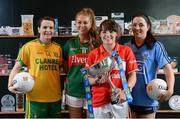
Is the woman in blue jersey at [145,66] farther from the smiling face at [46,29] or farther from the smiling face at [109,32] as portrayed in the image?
the smiling face at [46,29]

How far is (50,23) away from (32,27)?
1706 mm

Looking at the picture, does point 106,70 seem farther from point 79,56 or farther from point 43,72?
point 43,72


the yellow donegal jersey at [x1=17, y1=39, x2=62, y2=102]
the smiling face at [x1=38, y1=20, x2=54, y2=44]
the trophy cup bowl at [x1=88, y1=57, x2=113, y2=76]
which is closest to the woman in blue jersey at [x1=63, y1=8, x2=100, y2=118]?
the yellow donegal jersey at [x1=17, y1=39, x2=62, y2=102]

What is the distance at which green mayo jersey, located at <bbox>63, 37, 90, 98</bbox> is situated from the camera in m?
2.74

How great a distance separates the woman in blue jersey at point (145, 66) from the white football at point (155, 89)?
84 mm

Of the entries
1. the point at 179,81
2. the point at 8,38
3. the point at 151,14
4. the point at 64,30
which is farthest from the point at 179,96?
the point at 8,38

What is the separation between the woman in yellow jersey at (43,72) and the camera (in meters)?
2.74

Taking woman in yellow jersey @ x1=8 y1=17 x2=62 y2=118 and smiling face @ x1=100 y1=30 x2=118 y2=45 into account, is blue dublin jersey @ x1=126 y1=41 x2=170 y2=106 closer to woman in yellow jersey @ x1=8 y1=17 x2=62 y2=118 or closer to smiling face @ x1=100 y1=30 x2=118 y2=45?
smiling face @ x1=100 y1=30 x2=118 y2=45

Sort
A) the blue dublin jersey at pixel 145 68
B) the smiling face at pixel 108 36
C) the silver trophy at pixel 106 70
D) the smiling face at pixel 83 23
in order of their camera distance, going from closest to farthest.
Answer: the silver trophy at pixel 106 70 → the smiling face at pixel 108 36 → the blue dublin jersey at pixel 145 68 → the smiling face at pixel 83 23

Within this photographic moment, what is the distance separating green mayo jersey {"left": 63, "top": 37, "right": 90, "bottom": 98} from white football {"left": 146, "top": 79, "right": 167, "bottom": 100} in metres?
0.62

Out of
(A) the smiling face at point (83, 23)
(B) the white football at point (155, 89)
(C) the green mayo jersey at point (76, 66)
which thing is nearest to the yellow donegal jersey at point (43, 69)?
(C) the green mayo jersey at point (76, 66)

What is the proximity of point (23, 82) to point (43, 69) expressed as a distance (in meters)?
0.27

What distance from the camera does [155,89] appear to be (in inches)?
93.7

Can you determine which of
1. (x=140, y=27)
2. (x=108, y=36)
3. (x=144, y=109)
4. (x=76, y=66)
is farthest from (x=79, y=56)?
(x=144, y=109)
